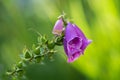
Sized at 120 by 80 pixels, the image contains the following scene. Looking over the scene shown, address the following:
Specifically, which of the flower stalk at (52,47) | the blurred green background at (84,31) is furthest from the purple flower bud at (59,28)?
the blurred green background at (84,31)

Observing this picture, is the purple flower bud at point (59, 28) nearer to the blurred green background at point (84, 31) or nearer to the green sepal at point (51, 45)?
the green sepal at point (51, 45)

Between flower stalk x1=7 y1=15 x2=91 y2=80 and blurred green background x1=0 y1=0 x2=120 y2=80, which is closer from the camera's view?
flower stalk x1=7 y1=15 x2=91 y2=80

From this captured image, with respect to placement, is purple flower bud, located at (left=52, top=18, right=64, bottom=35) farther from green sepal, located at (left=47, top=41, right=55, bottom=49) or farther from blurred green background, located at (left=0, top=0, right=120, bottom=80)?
blurred green background, located at (left=0, top=0, right=120, bottom=80)

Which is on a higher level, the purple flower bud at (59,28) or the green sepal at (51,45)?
the purple flower bud at (59,28)

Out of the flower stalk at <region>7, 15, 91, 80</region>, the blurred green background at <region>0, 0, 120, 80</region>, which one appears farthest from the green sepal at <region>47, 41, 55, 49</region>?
the blurred green background at <region>0, 0, 120, 80</region>

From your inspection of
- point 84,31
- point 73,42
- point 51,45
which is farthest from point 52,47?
point 84,31

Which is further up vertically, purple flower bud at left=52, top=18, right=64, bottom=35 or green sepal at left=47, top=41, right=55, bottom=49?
purple flower bud at left=52, top=18, right=64, bottom=35

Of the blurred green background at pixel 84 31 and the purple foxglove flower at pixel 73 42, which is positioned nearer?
the purple foxglove flower at pixel 73 42
